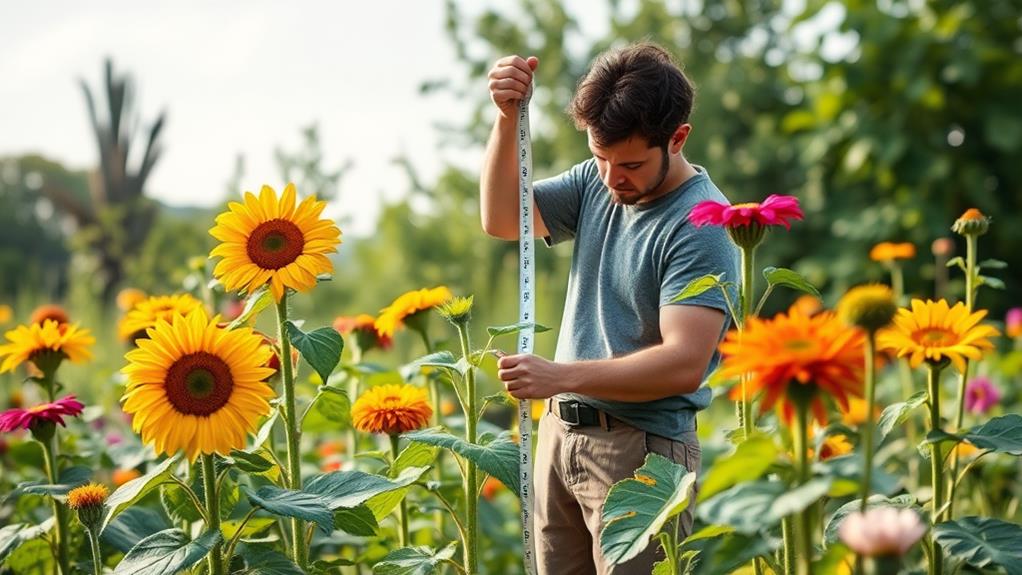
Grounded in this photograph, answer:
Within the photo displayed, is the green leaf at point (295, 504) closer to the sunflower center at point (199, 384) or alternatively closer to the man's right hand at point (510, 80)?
the sunflower center at point (199, 384)

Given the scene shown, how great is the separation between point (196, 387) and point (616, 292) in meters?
0.78

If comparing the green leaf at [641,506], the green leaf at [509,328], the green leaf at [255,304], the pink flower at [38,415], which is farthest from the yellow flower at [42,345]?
the green leaf at [641,506]

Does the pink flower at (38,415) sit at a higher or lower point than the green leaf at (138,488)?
higher

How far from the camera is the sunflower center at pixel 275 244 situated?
188cm

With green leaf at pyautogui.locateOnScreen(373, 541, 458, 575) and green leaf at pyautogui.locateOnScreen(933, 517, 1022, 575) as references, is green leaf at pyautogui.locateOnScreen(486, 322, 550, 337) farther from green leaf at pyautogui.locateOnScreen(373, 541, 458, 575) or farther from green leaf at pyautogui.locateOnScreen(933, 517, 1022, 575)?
green leaf at pyautogui.locateOnScreen(933, 517, 1022, 575)

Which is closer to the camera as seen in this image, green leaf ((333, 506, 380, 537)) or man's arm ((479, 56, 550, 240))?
green leaf ((333, 506, 380, 537))

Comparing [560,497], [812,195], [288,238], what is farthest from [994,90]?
[288,238]

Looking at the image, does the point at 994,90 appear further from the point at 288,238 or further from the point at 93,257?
the point at 93,257

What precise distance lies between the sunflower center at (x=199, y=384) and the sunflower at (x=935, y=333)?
101 centimetres

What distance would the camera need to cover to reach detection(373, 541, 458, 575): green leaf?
1842 millimetres

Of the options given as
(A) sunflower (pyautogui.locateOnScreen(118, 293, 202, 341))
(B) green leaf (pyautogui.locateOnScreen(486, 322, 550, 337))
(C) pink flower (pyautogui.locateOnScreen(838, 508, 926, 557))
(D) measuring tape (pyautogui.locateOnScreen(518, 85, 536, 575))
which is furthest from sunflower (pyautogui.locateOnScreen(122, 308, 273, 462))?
(C) pink flower (pyautogui.locateOnScreen(838, 508, 926, 557))

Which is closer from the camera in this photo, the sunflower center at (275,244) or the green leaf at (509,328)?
the green leaf at (509,328)

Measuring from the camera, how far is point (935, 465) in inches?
68.4

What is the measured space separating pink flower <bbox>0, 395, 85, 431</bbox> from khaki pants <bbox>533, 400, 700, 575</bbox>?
2.97 feet
